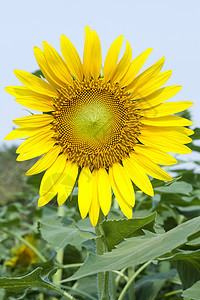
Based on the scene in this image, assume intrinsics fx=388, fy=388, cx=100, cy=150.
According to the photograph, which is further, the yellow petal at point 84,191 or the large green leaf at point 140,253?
the yellow petal at point 84,191

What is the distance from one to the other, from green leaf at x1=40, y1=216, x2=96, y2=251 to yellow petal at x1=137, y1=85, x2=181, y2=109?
1.06ft

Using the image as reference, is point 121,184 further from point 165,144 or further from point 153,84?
point 153,84

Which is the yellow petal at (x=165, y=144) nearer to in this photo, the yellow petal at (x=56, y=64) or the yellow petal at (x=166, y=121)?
the yellow petal at (x=166, y=121)

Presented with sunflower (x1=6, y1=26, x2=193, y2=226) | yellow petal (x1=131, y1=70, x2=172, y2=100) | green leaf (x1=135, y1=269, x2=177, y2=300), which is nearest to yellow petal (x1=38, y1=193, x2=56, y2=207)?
sunflower (x1=6, y1=26, x2=193, y2=226)

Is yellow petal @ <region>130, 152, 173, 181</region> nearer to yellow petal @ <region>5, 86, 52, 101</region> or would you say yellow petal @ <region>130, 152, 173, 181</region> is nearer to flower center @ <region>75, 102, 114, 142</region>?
flower center @ <region>75, 102, 114, 142</region>

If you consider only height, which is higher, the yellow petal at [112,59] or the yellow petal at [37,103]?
the yellow petal at [112,59]

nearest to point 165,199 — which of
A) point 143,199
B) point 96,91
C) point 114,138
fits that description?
point 143,199

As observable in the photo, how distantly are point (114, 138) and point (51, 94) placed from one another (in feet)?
0.61

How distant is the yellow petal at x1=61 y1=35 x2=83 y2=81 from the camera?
84cm

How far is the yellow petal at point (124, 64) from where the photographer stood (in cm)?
85

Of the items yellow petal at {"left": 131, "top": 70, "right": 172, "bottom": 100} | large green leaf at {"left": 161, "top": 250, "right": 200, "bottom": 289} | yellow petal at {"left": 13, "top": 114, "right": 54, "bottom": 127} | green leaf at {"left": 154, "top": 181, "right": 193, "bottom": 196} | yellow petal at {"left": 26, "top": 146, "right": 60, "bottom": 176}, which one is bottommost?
large green leaf at {"left": 161, "top": 250, "right": 200, "bottom": 289}

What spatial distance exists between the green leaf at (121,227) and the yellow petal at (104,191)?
2.4 inches

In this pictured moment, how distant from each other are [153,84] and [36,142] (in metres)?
0.30

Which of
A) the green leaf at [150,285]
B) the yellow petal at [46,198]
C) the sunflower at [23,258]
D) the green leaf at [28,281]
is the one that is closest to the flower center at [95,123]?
the yellow petal at [46,198]
